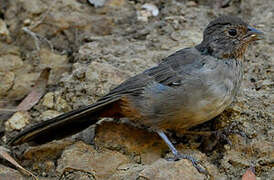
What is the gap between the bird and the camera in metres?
3.86

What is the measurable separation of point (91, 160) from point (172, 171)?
2.64 feet

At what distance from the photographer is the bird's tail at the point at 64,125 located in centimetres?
399

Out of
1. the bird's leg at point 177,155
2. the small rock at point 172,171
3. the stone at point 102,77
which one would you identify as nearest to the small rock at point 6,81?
the stone at point 102,77

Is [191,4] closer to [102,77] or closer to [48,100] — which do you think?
[102,77]

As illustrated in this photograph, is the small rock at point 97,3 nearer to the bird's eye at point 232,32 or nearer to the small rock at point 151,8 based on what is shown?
the small rock at point 151,8

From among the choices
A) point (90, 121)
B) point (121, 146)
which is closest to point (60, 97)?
point (90, 121)

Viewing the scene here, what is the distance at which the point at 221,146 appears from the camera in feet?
13.1

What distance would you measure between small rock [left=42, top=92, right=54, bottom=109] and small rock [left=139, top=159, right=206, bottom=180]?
1.59 m

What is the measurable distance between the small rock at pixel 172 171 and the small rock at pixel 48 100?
1594mm

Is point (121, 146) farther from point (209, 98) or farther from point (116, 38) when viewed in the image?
point (116, 38)

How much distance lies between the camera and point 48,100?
468 centimetres

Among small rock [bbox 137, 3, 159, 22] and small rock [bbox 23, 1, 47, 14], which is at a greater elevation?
small rock [bbox 23, 1, 47, 14]

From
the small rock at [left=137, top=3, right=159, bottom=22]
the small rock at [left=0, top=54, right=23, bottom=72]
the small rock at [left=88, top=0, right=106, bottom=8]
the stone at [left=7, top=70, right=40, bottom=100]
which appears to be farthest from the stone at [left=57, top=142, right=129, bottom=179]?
the small rock at [left=88, top=0, right=106, bottom=8]

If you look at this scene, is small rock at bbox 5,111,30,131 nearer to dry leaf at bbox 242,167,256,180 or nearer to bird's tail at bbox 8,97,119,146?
bird's tail at bbox 8,97,119,146
